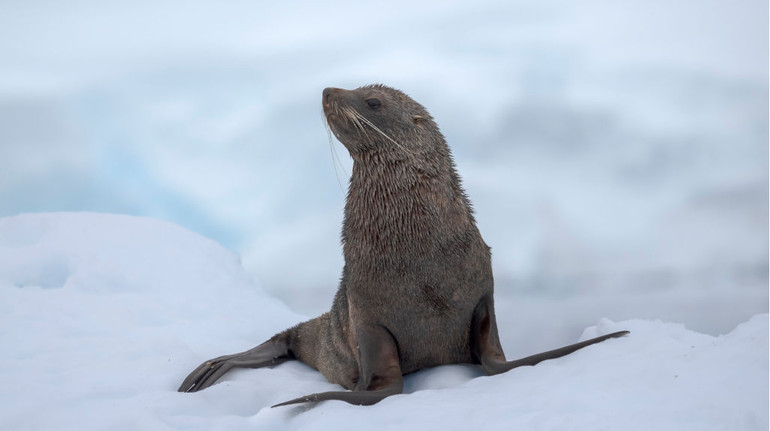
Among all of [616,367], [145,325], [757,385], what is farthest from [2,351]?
[757,385]

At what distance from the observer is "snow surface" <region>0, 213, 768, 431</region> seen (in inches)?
141

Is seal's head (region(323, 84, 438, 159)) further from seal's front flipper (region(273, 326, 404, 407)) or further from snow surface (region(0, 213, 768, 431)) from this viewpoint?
snow surface (region(0, 213, 768, 431))

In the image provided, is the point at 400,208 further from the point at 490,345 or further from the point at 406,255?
the point at 490,345

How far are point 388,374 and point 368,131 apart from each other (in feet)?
6.13

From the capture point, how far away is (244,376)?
5672mm

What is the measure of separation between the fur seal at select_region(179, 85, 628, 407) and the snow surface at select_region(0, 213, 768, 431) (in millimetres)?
275

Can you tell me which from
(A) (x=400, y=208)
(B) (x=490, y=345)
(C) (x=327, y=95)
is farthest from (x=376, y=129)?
(B) (x=490, y=345)

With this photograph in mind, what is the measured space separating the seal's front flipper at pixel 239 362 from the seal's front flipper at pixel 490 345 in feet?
7.36

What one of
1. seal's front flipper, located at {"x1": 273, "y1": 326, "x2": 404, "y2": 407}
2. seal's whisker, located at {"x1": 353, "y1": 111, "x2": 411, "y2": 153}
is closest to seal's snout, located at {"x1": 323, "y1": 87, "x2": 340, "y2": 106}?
seal's whisker, located at {"x1": 353, "y1": 111, "x2": 411, "y2": 153}

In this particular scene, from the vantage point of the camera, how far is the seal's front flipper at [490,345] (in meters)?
4.71

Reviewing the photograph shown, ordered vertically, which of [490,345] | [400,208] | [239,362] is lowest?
[490,345]

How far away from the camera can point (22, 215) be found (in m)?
10.4

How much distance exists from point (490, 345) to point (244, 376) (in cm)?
217

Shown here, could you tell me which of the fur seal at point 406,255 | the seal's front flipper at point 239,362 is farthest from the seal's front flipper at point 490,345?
the seal's front flipper at point 239,362
